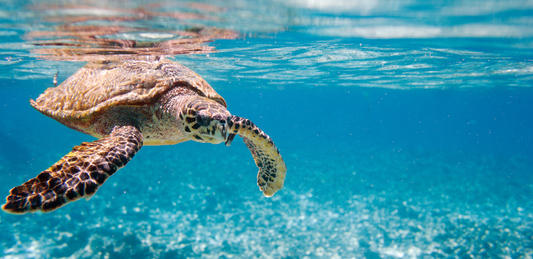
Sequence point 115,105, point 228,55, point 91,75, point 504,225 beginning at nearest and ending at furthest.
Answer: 1. point 115,105
2. point 91,75
3. point 504,225
4. point 228,55

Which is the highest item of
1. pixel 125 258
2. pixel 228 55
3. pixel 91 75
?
pixel 228 55

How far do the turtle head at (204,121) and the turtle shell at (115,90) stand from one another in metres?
1.06

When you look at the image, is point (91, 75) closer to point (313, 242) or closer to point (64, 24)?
point (64, 24)

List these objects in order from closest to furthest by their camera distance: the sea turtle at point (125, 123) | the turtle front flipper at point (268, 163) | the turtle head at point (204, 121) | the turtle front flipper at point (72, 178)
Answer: the turtle front flipper at point (72, 178) < the sea turtle at point (125, 123) < the turtle head at point (204, 121) < the turtle front flipper at point (268, 163)

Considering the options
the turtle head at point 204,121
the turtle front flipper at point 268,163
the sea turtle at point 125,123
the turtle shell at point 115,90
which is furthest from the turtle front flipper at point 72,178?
the turtle front flipper at point 268,163

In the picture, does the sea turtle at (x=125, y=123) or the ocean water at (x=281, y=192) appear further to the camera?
the ocean water at (x=281, y=192)

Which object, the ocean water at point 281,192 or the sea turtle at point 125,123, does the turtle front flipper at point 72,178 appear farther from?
the ocean water at point 281,192

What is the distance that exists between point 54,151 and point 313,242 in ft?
59.0

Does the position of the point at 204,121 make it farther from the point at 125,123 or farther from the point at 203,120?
the point at 125,123

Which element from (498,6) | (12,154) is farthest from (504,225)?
(12,154)

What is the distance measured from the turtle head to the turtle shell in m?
1.06

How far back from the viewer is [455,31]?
25.6 ft

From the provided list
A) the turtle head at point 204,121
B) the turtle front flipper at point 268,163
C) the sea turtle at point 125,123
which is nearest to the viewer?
the sea turtle at point 125,123

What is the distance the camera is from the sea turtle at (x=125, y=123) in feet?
8.15
